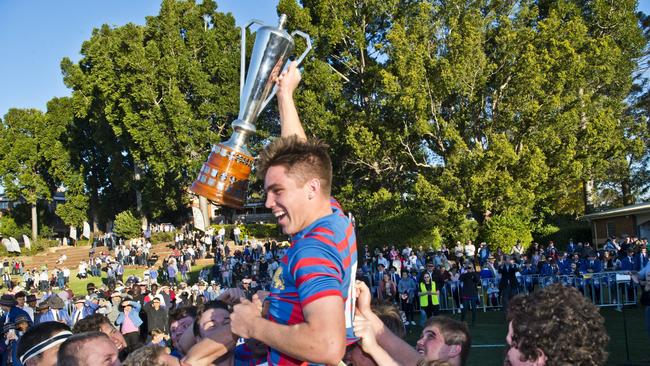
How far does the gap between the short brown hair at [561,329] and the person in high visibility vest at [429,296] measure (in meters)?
15.3

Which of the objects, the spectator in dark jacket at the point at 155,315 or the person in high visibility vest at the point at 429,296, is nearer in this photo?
the spectator in dark jacket at the point at 155,315

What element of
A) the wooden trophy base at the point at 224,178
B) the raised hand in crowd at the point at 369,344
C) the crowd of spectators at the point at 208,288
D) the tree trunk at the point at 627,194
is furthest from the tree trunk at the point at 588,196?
the raised hand in crowd at the point at 369,344

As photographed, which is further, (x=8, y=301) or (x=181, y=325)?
(x=8, y=301)

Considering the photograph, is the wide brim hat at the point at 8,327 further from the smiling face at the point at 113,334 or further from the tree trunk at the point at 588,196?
the tree trunk at the point at 588,196

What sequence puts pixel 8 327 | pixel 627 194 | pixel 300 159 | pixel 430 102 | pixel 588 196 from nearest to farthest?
pixel 300 159
pixel 8 327
pixel 430 102
pixel 588 196
pixel 627 194

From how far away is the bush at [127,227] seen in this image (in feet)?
163

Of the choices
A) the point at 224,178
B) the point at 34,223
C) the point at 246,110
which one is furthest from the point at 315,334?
the point at 34,223

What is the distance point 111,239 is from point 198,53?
1510 centimetres

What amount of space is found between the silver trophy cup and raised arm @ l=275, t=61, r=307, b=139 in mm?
125

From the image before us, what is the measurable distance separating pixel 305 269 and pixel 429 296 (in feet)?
52.4

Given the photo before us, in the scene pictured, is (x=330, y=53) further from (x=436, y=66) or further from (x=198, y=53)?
(x=198, y=53)

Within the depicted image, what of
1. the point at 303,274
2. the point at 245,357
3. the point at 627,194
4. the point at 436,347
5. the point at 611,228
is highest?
the point at 627,194

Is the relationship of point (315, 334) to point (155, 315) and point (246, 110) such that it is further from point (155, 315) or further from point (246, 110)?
point (155, 315)

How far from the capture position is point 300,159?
7.89 ft
